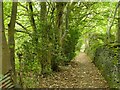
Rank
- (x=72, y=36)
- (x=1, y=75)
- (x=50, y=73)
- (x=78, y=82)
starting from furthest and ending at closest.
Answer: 1. (x=72, y=36)
2. (x=50, y=73)
3. (x=78, y=82)
4. (x=1, y=75)

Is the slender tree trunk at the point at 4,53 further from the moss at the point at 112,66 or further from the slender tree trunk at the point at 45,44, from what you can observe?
the slender tree trunk at the point at 45,44

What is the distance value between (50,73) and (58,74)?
76cm

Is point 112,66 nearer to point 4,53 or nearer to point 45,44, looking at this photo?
point 45,44

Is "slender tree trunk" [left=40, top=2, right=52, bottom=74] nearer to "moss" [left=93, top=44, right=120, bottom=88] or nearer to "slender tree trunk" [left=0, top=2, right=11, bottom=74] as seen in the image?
"moss" [left=93, top=44, right=120, bottom=88]

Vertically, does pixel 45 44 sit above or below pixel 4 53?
below

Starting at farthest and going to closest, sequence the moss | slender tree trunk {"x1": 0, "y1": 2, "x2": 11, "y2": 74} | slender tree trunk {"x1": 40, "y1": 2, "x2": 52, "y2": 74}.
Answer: slender tree trunk {"x1": 40, "y1": 2, "x2": 52, "y2": 74} < the moss < slender tree trunk {"x1": 0, "y1": 2, "x2": 11, "y2": 74}

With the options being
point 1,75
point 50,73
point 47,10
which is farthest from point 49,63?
point 1,75

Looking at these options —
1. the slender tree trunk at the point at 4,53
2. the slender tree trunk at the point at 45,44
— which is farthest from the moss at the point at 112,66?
the slender tree trunk at the point at 4,53

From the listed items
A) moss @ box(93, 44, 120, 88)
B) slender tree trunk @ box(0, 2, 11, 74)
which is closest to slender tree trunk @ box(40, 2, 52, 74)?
moss @ box(93, 44, 120, 88)

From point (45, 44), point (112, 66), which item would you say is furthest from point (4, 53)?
point (45, 44)

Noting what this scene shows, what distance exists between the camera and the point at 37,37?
10297 millimetres

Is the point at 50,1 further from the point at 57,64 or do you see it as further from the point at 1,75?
the point at 1,75

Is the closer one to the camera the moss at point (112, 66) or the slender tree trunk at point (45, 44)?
the moss at point (112, 66)

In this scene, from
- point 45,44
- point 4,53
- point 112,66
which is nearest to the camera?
point 4,53
